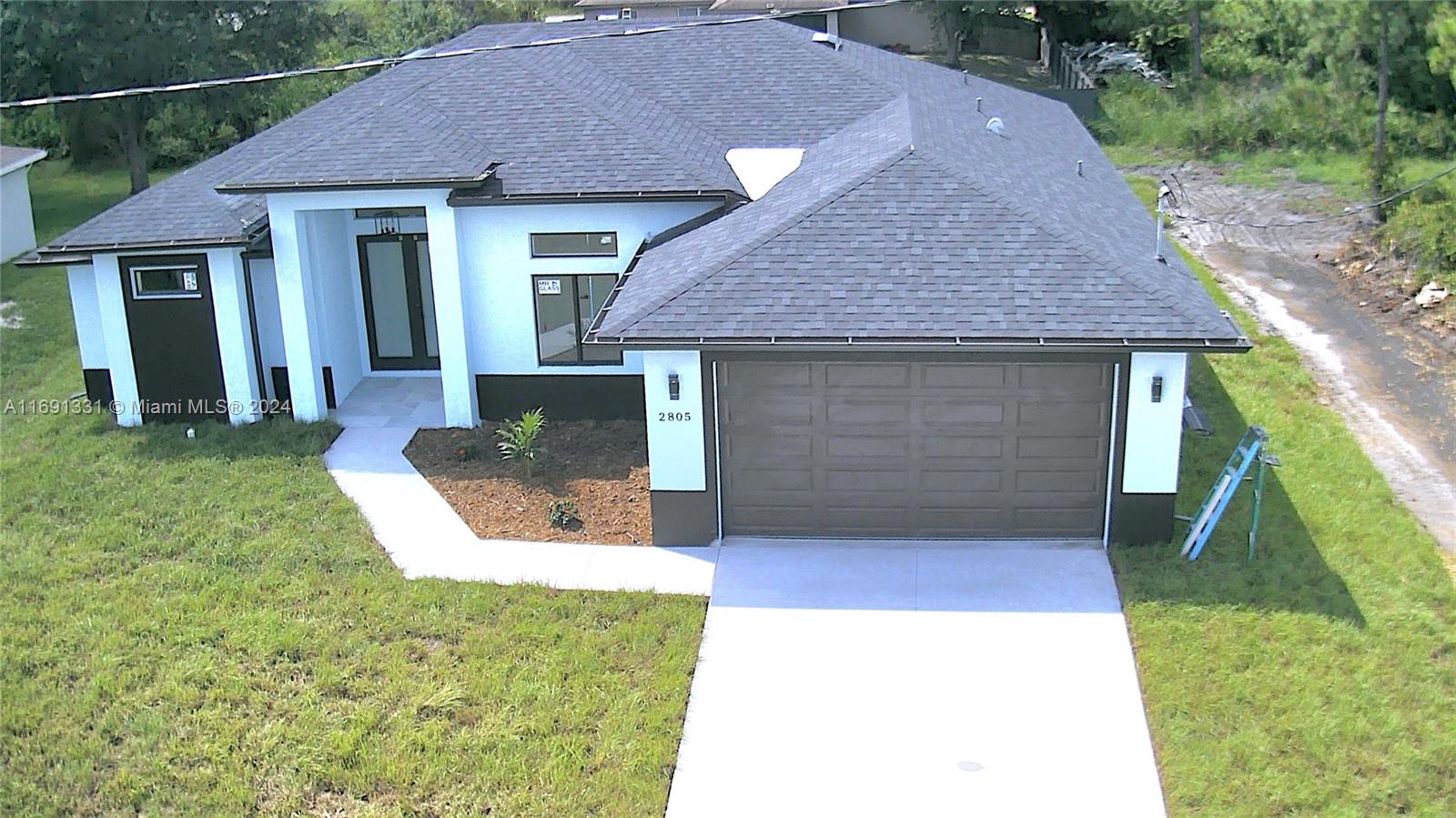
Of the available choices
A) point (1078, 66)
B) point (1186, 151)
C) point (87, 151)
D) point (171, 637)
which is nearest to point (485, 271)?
point (171, 637)

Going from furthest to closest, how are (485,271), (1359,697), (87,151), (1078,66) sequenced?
(1078,66)
(87,151)
(485,271)
(1359,697)

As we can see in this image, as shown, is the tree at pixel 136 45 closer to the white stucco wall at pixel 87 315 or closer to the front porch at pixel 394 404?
the white stucco wall at pixel 87 315

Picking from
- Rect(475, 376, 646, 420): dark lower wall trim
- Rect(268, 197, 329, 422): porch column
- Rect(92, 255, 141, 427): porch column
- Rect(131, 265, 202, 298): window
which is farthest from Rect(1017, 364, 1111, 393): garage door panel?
Rect(92, 255, 141, 427): porch column

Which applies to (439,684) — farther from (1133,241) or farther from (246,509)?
(1133,241)

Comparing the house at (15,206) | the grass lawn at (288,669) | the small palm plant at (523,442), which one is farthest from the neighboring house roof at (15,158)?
the small palm plant at (523,442)

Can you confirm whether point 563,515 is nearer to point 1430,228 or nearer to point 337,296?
point 337,296
